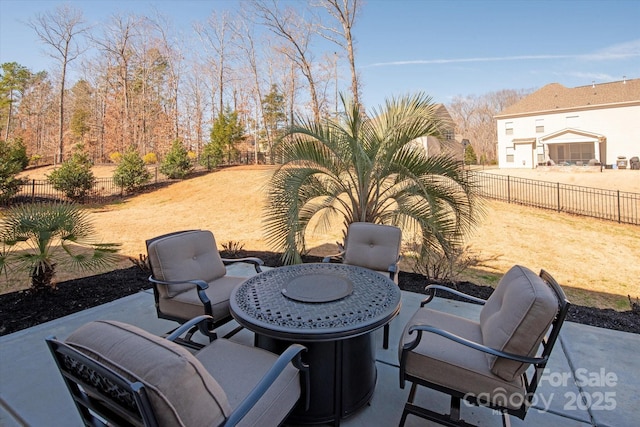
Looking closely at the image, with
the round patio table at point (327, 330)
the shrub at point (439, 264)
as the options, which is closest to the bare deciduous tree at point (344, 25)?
the shrub at point (439, 264)

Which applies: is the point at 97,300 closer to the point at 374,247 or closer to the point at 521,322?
the point at 374,247

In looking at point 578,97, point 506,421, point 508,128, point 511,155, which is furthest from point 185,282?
point 578,97

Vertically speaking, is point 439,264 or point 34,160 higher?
point 34,160

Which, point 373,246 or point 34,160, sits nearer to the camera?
point 373,246

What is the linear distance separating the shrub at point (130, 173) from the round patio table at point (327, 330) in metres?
14.0

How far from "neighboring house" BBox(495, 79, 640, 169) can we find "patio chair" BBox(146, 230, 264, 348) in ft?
83.6

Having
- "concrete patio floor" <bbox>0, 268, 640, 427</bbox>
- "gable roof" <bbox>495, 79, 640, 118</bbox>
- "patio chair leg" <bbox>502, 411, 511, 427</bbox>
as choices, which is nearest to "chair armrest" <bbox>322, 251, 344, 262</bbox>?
"concrete patio floor" <bbox>0, 268, 640, 427</bbox>

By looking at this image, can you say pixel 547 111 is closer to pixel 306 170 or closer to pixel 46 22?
pixel 306 170

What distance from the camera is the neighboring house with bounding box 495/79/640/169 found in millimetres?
21859

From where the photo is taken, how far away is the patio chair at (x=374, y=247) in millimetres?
3654

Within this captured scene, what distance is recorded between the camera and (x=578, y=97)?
78.0 feet

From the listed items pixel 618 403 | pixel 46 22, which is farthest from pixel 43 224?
pixel 46 22

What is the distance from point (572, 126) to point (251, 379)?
29.1 m

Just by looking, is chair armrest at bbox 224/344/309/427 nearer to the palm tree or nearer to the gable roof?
the palm tree
